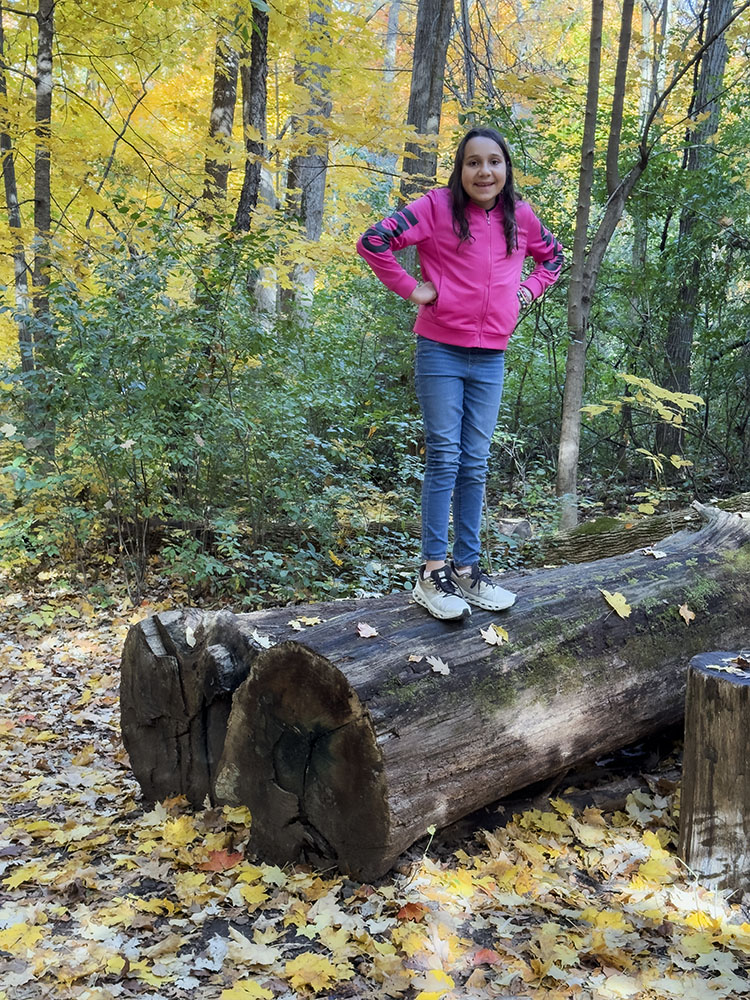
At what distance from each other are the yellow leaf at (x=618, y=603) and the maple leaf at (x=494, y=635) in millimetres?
669

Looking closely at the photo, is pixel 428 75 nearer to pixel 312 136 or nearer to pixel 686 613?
pixel 312 136

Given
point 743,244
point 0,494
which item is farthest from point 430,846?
point 743,244

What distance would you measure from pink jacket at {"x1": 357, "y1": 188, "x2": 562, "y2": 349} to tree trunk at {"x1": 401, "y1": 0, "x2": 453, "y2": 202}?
5833mm

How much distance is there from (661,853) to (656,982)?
81 cm

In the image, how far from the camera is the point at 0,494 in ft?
24.4

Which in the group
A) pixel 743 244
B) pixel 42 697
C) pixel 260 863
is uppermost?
pixel 743 244

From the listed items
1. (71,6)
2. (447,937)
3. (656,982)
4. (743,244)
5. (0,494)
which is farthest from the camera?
(743,244)

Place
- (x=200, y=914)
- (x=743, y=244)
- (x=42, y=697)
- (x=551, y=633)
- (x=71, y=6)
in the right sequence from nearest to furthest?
(x=200, y=914)
(x=551, y=633)
(x=42, y=697)
(x=71, y=6)
(x=743, y=244)

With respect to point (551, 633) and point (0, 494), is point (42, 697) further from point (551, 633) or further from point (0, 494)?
point (551, 633)

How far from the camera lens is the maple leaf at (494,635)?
331cm

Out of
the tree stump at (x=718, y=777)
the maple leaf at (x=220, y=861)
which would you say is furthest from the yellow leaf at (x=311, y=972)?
the tree stump at (x=718, y=777)

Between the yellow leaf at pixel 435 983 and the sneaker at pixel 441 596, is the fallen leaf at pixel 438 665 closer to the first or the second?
the sneaker at pixel 441 596

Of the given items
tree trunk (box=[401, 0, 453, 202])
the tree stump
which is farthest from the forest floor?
tree trunk (box=[401, 0, 453, 202])

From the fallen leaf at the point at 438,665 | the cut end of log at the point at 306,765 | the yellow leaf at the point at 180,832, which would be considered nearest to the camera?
the cut end of log at the point at 306,765
